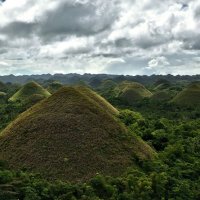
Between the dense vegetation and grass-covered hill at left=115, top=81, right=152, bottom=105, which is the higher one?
grass-covered hill at left=115, top=81, right=152, bottom=105

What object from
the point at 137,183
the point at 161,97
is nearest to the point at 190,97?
the point at 161,97

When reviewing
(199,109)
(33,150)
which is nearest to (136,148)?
(33,150)

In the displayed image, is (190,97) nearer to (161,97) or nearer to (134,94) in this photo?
(161,97)

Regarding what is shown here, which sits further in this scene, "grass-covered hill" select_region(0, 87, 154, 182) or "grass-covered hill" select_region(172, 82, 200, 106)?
"grass-covered hill" select_region(172, 82, 200, 106)

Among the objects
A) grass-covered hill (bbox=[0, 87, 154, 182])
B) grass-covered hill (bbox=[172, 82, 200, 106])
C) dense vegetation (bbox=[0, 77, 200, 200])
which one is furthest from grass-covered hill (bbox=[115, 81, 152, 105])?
dense vegetation (bbox=[0, 77, 200, 200])

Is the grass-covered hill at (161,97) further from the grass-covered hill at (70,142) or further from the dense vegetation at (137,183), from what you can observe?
the grass-covered hill at (70,142)

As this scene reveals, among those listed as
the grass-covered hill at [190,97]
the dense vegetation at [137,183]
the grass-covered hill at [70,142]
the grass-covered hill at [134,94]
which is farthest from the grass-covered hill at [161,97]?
the grass-covered hill at [70,142]

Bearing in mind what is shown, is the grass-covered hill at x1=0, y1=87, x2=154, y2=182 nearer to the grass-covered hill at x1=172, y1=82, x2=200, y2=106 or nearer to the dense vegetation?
the dense vegetation

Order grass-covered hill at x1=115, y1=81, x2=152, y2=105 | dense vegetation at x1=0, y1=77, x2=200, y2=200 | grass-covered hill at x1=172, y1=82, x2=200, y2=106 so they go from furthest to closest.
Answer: grass-covered hill at x1=115, y1=81, x2=152, y2=105, grass-covered hill at x1=172, y1=82, x2=200, y2=106, dense vegetation at x1=0, y1=77, x2=200, y2=200

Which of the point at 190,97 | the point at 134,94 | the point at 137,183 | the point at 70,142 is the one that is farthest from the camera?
the point at 134,94
